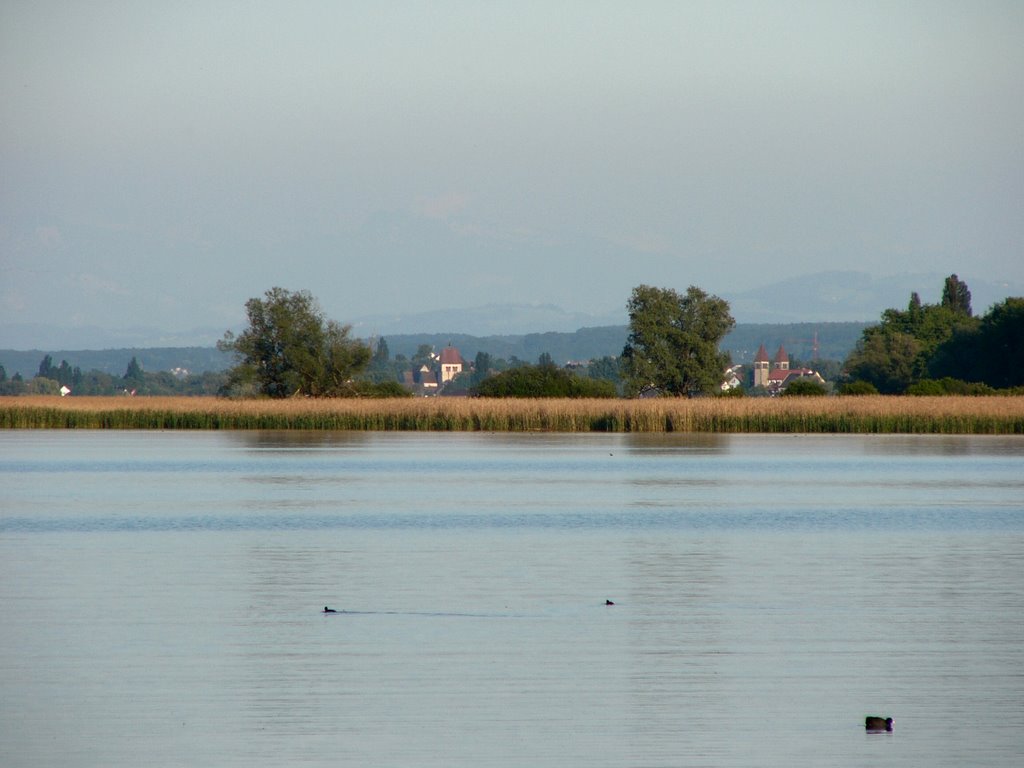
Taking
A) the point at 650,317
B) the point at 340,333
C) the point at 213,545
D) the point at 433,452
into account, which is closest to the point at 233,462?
the point at 433,452

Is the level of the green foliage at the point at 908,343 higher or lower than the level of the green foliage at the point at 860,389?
higher

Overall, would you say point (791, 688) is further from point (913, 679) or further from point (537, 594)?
point (537, 594)

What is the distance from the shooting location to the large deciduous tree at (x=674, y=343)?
5906 centimetres

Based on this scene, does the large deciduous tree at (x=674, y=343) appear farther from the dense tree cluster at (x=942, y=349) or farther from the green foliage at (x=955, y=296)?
the green foliage at (x=955, y=296)

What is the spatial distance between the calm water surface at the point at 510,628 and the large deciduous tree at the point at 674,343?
124 feet

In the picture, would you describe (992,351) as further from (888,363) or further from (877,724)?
(877,724)

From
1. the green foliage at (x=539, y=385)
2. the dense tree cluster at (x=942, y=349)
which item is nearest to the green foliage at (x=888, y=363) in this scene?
the dense tree cluster at (x=942, y=349)

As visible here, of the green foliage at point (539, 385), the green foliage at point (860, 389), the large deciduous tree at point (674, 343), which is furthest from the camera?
the large deciduous tree at point (674, 343)

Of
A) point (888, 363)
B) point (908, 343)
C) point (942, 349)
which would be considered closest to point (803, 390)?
point (942, 349)

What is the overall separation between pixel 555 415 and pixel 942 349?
2809 centimetres

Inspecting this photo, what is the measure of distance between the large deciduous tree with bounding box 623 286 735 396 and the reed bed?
42.0 ft

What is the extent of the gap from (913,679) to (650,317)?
51492mm

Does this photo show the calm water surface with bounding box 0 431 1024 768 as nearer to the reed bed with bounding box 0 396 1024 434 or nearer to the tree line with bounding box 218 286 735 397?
the reed bed with bounding box 0 396 1024 434

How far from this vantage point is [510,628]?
964 cm
